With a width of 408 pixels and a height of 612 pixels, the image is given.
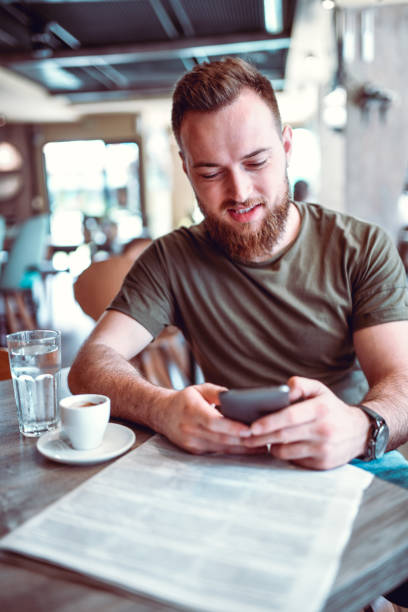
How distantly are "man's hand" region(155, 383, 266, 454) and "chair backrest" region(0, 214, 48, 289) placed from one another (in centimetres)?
444

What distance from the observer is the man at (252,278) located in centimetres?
128

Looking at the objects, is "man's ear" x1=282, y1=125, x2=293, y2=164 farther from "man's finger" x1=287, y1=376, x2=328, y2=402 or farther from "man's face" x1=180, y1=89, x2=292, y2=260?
"man's finger" x1=287, y1=376, x2=328, y2=402

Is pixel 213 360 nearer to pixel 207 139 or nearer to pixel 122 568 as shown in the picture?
pixel 207 139

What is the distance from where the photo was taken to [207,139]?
1289mm

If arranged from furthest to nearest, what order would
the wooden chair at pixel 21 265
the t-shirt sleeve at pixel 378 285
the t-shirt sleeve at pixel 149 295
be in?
the wooden chair at pixel 21 265
the t-shirt sleeve at pixel 149 295
the t-shirt sleeve at pixel 378 285

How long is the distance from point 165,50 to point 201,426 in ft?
19.9

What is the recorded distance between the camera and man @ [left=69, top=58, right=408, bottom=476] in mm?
1275

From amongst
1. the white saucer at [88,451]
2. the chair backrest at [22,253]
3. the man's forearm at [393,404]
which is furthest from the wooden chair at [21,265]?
the man's forearm at [393,404]

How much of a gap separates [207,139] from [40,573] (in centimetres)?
99

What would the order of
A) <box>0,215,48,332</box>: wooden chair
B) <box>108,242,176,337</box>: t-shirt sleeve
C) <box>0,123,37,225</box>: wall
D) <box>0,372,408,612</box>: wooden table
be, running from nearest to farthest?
<box>0,372,408,612</box>: wooden table → <box>108,242,176,337</box>: t-shirt sleeve → <box>0,215,48,332</box>: wooden chair → <box>0,123,37,225</box>: wall

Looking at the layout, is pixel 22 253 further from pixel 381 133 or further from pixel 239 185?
pixel 239 185

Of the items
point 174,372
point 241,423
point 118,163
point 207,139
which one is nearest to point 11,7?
point 174,372

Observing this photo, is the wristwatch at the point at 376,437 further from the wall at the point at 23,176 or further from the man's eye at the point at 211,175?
the wall at the point at 23,176

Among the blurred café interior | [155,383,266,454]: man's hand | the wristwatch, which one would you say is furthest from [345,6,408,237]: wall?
[155,383,266,454]: man's hand
